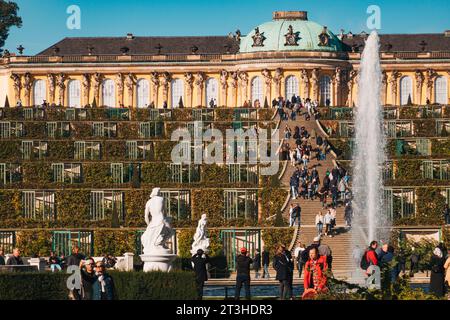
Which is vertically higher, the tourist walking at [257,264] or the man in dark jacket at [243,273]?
the man in dark jacket at [243,273]

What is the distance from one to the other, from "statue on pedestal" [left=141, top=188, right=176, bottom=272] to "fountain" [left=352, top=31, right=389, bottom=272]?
13.7 metres

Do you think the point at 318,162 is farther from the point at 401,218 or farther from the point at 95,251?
the point at 95,251

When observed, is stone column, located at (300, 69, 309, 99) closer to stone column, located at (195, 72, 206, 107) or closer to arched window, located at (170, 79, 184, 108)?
stone column, located at (195, 72, 206, 107)

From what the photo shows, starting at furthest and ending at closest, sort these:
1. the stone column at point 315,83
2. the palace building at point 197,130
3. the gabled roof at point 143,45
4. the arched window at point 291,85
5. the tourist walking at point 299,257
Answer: the gabled roof at point 143,45 < the arched window at point 291,85 < the stone column at point 315,83 < the palace building at point 197,130 < the tourist walking at point 299,257

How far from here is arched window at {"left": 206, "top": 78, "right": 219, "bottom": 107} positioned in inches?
4412

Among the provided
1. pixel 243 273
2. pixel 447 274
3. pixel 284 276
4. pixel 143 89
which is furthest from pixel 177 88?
pixel 447 274

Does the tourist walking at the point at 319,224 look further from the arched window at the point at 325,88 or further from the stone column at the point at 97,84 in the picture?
the stone column at the point at 97,84

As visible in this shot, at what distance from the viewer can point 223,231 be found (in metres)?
58.4

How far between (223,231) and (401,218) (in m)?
6.38

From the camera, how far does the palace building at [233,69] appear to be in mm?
108125

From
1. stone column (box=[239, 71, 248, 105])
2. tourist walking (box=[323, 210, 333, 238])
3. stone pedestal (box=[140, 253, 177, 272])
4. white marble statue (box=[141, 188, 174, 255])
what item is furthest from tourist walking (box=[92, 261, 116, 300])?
stone column (box=[239, 71, 248, 105])

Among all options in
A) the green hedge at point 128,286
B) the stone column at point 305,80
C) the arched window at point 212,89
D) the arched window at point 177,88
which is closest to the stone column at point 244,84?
the arched window at point 212,89

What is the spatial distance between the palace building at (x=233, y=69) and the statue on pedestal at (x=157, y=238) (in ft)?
219

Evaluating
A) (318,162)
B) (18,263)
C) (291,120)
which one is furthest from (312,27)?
(18,263)
